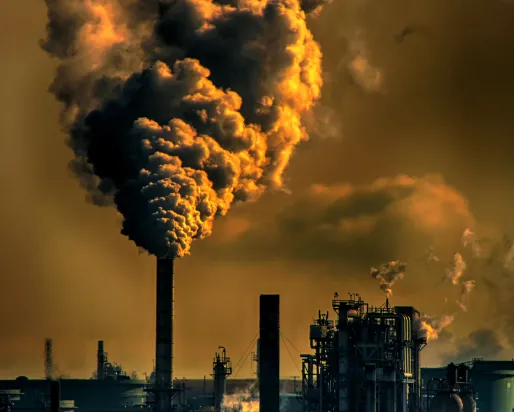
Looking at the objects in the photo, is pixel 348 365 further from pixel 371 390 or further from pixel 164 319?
pixel 164 319

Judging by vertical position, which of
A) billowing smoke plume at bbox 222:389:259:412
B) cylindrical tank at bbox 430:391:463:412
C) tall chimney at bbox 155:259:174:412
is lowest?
cylindrical tank at bbox 430:391:463:412

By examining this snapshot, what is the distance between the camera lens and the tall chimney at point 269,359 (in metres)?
123

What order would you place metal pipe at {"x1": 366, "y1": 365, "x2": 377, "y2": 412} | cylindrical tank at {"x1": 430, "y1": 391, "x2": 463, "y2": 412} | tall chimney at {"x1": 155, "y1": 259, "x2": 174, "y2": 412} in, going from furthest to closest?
tall chimney at {"x1": 155, "y1": 259, "x2": 174, "y2": 412}
cylindrical tank at {"x1": 430, "y1": 391, "x2": 463, "y2": 412}
metal pipe at {"x1": 366, "y1": 365, "x2": 377, "y2": 412}

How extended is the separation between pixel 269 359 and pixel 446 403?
564 inches

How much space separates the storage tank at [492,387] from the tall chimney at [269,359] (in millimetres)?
37648

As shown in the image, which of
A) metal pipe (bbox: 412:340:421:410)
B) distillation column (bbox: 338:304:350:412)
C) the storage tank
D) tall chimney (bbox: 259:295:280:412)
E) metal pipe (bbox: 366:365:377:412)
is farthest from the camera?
the storage tank

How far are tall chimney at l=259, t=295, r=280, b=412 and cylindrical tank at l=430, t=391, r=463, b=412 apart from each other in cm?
1235

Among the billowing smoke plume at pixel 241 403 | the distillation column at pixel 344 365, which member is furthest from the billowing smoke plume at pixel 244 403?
the distillation column at pixel 344 365

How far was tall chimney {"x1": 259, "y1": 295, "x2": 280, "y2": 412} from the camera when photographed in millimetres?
123438

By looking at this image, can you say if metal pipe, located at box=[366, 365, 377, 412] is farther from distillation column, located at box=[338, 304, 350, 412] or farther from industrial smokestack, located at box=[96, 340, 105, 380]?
industrial smokestack, located at box=[96, 340, 105, 380]

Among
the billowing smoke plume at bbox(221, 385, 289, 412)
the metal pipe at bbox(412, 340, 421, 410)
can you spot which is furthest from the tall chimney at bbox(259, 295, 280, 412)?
the billowing smoke plume at bbox(221, 385, 289, 412)

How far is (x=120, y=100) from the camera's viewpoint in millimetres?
123812

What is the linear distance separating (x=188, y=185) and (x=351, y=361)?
17226 mm

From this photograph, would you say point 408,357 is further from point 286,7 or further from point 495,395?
point 495,395
